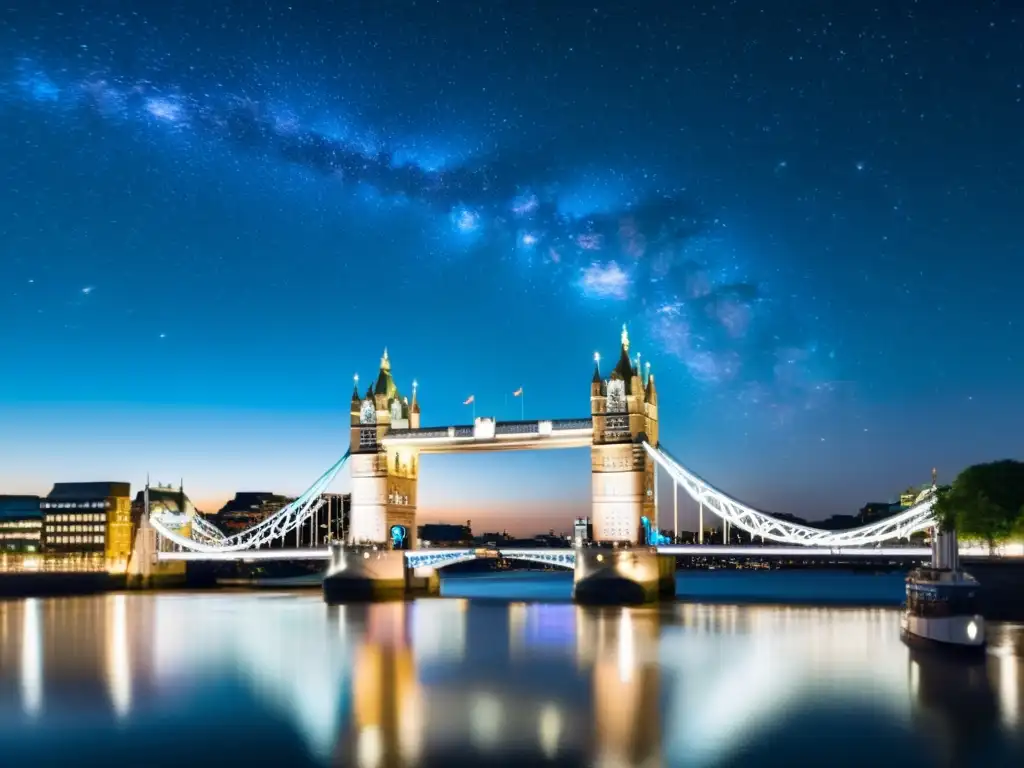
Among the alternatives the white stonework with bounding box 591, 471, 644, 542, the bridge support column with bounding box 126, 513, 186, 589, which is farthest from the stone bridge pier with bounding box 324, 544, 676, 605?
the bridge support column with bounding box 126, 513, 186, 589

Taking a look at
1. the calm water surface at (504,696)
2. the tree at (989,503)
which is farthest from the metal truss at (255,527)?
the tree at (989,503)

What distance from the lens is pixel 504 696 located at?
28750 mm

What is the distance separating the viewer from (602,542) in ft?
214

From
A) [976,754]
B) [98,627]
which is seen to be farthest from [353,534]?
[976,754]

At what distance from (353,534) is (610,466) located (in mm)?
18761

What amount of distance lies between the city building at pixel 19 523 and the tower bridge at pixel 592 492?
4184 cm

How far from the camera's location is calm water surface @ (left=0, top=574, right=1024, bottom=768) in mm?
21797

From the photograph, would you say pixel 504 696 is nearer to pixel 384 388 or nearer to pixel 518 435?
pixel 518 435

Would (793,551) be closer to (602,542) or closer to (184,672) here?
(602,542)

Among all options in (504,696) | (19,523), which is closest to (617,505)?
(504,696)

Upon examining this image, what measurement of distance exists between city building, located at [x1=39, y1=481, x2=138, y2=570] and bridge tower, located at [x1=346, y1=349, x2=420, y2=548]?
1211 inches

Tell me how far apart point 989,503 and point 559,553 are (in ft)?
85.4

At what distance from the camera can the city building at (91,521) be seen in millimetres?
95812

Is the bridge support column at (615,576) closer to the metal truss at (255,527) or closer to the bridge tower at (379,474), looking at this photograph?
the bridge tower at (379,474)
